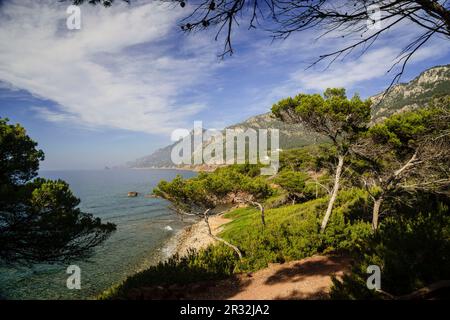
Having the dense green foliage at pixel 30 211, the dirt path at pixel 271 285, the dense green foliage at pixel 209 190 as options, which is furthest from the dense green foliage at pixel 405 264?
the dense green foliage at pixel 209 190

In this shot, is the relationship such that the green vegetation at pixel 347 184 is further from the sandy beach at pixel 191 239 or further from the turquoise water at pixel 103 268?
the sandy beach at pixel 191 239

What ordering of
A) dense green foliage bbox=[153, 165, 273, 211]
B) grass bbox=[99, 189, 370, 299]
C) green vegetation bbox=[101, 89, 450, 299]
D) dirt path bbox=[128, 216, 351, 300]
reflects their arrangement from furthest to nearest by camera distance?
dense green foliage bbox=[153, 165, 273, 211] → grass bbox=[99, 189, 370, 299] → green vegetation bbox=[101, 89, 450, 299] → dirt path bbox=[128, 216, 351, 300]

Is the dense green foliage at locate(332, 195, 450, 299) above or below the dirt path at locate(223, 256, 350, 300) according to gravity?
above

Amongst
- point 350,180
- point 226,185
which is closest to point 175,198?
point 226,185

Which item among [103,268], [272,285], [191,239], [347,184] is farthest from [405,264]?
[191,239]

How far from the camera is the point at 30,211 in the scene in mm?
8438

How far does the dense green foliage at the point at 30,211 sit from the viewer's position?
823 centimetres

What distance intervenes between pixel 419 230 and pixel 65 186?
11428 millimetres

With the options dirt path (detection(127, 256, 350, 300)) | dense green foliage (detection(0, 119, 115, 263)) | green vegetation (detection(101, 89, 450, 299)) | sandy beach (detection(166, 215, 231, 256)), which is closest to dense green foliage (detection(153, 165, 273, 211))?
green vegetation (detection(101, 89, 450, 299))

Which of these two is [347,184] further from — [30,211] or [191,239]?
[191,239]

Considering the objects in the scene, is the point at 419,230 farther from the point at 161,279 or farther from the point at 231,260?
the point at 161,279

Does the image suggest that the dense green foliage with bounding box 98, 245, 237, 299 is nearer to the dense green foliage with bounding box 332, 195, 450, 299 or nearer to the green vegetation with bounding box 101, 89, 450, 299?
the green vegetation with bounding box 101, 89, 450, 299

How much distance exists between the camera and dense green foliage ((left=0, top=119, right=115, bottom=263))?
→ 27.0 ft
